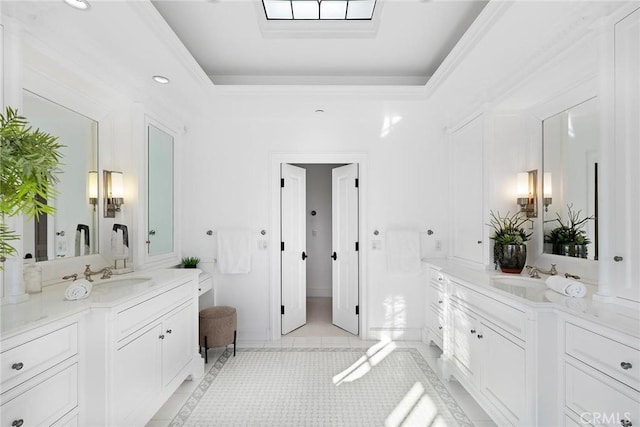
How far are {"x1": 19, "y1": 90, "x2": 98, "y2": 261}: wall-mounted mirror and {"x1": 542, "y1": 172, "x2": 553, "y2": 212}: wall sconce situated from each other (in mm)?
3430

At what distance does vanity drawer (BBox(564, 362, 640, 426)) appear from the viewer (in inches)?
48.7

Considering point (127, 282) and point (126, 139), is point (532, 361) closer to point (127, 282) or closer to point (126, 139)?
point (127, 282)

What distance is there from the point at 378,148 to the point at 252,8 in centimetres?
192

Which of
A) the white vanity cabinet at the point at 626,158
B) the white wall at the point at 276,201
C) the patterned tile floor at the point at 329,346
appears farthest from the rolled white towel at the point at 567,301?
the white wall at the point at 276,201

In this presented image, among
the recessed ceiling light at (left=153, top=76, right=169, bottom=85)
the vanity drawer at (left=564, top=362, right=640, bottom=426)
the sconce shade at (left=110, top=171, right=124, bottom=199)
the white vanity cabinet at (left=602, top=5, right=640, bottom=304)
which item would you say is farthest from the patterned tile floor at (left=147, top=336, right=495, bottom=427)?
the recessed ceiling light at (left=153, top=76, right=169, bottom=85)

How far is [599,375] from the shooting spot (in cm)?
135

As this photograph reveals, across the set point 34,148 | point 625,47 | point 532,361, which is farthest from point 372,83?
point 34,148

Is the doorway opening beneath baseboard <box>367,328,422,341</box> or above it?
above

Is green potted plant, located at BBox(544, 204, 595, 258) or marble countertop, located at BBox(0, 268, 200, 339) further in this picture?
green potted plant, located at BBox(544, 204, 595, 258)

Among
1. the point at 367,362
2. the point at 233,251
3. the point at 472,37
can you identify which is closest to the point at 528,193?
the point at 472,37

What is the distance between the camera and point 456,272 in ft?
8.79

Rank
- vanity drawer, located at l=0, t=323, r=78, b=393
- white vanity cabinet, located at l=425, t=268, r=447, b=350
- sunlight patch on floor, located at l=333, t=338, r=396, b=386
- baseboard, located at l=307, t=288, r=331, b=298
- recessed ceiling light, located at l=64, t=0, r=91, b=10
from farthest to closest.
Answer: baseboard, located at l=307, t=288, r=331, b=298
white vanity cabinet, located at l=425, t=268, r=447, b=350
sunlight patch on floor, located at l=333, t=338, r=396, b=386
recessed ceiling light, located at l=64, t=0, r=91, b=10
vanity drawer, located at l=0, t=323, r=78, b=393

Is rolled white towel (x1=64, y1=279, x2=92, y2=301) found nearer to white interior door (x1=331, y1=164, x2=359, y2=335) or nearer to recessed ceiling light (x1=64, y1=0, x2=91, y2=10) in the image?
recessed ceiling light (x1=64, y1=0, x2=91, y2=10)

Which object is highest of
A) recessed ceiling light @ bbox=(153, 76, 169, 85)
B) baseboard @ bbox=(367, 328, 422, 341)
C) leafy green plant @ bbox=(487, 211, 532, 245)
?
recessed ceiling light @ bbox=(153, 76, 169, 85)
